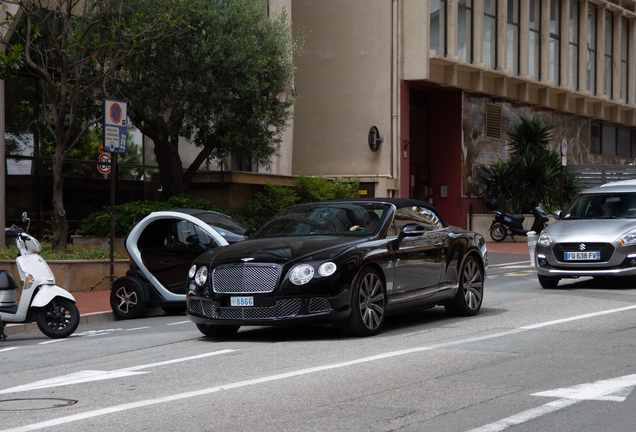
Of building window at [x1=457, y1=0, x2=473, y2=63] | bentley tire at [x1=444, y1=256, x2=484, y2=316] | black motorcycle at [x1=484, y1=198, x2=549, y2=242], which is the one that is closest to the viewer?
bentley tire at [x1=444, y1=256, x2=484, y2=316]

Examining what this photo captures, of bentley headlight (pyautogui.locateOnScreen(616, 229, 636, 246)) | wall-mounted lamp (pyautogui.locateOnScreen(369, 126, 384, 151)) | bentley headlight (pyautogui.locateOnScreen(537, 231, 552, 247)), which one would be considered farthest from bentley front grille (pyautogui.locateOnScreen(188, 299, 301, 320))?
wall-mounted lamp (pyautogui.locateOnScreen(369, 126, 384, 151))

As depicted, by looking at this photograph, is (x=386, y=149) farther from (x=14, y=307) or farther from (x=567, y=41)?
(x=14, y=307)

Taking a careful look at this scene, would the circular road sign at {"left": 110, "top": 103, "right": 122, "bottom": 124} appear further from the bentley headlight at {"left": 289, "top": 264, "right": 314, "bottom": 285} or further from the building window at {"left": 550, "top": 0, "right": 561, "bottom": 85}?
the building window at {"left": 550, "top": 0, "right": 561, "bottom": 85}

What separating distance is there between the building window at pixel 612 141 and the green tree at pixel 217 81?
2523 cm

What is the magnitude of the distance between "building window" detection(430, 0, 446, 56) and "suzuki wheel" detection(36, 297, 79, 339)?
22328 millimetres

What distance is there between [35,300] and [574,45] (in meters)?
33.1

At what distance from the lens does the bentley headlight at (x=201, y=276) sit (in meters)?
8.88

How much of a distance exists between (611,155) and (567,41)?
810 centimetres

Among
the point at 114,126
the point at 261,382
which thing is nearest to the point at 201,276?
the point at 261,382

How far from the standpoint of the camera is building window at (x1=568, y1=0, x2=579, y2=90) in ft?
125

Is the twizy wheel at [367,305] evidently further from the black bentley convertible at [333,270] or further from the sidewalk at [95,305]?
the sidewalk at [95,305]

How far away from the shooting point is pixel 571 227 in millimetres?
14070

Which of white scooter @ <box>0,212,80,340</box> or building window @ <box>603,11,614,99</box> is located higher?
building window @ <box>603,11,614,99</box>

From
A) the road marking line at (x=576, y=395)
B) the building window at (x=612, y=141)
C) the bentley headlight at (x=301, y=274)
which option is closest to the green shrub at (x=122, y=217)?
the bentley headlight at (x=301, y=274)
